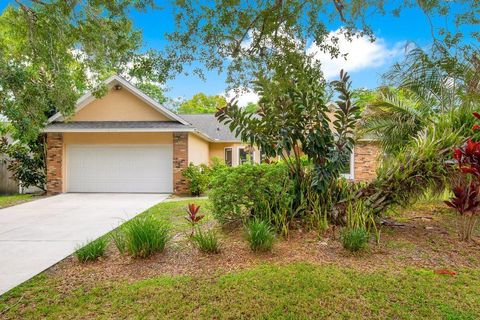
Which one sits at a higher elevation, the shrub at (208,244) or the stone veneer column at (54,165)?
the stone veneer column at (54,165)

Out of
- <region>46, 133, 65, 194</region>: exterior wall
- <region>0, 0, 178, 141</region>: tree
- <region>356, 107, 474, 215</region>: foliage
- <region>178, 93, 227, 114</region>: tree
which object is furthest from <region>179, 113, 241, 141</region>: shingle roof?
<region>178, 93, 227, 114</region>: tree

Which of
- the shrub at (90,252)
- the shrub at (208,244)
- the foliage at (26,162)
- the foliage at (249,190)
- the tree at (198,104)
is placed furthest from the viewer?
the tree at (198,104)

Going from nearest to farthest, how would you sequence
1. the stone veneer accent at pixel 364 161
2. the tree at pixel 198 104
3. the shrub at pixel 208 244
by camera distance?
the shrub at pixel 208 244, the stone veneer accent at pixel 364 161, the tree at pixel 198 104

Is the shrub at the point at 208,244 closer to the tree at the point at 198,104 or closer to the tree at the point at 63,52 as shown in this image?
the tree at the point at 63,52

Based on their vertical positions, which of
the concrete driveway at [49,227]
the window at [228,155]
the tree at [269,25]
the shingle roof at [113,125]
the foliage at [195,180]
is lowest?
the concrete driveway at [49,227]

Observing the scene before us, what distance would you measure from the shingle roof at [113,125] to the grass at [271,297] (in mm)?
10839

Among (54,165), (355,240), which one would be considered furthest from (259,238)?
(54,165)

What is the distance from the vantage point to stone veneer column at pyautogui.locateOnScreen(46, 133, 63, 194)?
15.1 m

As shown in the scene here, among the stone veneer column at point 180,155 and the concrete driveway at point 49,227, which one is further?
the stone veneer column at point 180,155

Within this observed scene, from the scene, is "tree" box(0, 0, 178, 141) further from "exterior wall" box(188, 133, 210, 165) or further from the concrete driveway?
"exterior wall" box(188, 133, 210, 165)

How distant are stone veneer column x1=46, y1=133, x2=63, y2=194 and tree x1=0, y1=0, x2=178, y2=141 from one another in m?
4.49

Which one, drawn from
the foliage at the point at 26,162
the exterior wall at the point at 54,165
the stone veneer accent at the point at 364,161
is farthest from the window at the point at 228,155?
the foliage at the point at 26,162

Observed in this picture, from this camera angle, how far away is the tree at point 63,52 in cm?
561

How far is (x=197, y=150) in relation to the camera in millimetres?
17672
